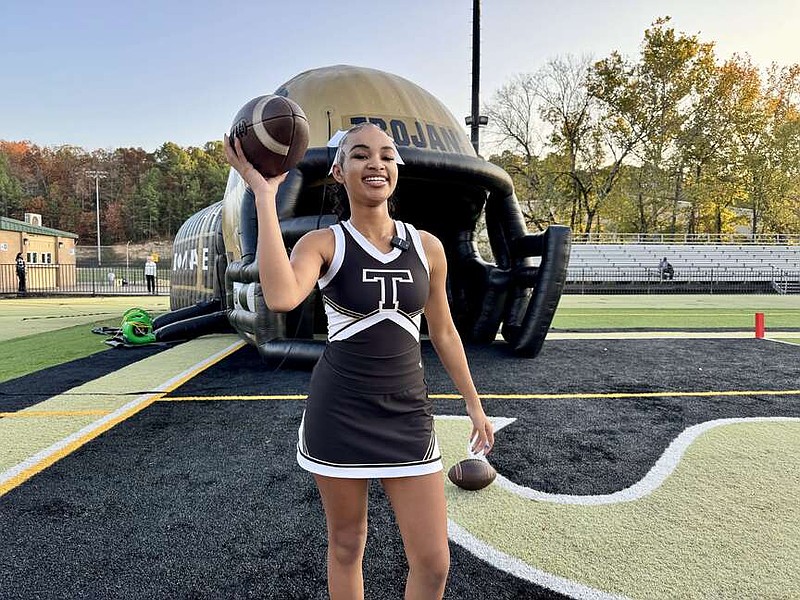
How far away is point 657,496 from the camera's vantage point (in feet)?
10.2

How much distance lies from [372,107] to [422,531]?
6.32 m

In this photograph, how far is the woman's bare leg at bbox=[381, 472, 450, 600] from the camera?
166 centimetres

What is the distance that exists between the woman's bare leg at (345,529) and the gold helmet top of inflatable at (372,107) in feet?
18.4

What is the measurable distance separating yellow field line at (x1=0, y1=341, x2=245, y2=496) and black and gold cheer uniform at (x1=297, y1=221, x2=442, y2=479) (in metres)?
2.66

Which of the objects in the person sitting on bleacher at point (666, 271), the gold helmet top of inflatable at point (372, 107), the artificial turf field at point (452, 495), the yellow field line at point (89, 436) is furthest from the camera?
the person sitting on bleacher at point (666, 271)

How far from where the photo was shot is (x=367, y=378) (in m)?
1.73

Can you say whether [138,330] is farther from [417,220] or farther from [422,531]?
[422,531]

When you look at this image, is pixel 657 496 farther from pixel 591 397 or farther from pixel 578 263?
pixel 578 263

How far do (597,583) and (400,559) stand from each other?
2.75 ft

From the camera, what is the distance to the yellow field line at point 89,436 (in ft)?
11.1

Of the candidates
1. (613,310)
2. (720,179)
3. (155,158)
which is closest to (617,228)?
(720,179)

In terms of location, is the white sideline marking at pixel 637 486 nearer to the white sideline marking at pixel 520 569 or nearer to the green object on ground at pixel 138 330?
the white sideline marking at pixel 520 569

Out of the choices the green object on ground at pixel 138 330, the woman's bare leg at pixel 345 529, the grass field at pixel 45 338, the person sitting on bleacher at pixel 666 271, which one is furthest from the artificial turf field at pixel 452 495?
the person sitting on bleacher at pixel 666 271

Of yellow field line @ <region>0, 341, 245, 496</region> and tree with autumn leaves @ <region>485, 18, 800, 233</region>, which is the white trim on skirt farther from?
tree with autumn leaves @ <region>485, 18, 800, 233</region>
